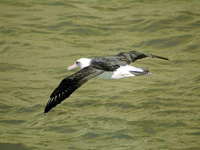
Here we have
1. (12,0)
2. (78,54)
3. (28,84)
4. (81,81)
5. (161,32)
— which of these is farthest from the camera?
(12,0)

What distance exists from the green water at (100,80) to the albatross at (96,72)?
0.84 metres

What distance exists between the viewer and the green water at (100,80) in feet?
29.5

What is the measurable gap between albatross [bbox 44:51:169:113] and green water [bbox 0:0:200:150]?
0.84 metres

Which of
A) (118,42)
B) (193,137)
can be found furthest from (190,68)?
(193,137)

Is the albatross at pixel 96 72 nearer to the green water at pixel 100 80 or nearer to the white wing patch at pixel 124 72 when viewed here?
the white wing patch at pixel 124 72

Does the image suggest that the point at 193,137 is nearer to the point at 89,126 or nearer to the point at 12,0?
the point at 89,126

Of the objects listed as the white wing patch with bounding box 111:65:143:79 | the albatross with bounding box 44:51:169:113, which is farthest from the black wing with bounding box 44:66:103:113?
the white wing patch with bounding box 111:65:143:79

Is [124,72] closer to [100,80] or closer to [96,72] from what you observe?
[96,72]

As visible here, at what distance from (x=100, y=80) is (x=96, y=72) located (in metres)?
2.97

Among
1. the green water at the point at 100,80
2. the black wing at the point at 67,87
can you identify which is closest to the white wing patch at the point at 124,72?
the black wing at the point at 67,87

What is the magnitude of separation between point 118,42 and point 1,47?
2919mm

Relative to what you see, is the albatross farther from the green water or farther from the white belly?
the green water

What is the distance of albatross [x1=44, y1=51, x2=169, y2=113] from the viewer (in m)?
8.34

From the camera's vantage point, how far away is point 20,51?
1322cm
